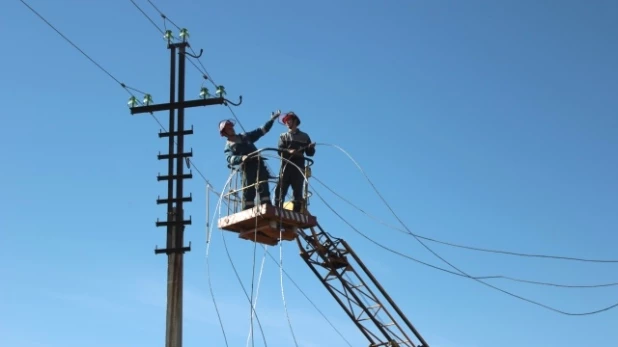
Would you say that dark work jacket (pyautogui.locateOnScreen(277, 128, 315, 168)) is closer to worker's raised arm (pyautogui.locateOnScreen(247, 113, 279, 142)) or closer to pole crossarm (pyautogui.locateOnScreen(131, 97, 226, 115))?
worker's raised arm (pyautogui.locateOnScreen(247, 113, 279, 142))

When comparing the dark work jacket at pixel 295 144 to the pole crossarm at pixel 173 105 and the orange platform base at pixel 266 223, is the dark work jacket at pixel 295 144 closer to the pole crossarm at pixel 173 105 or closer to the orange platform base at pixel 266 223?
the orange platform base at pixel 266 223

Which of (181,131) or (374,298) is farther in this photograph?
(181,131)

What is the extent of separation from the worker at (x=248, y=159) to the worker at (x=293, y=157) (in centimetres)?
41

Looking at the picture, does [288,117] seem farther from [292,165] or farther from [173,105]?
[173,105]

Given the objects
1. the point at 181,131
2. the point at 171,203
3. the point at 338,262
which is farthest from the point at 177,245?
the point at 338,262

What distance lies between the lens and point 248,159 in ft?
92.7

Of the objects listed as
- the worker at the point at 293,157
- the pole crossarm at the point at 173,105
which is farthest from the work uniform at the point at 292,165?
the pole crossarm at the point at 173,105

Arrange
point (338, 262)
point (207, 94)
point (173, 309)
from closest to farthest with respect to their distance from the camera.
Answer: point (338, 262)
point (173, 309)
point (207, 94)

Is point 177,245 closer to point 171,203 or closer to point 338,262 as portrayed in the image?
point 171,203

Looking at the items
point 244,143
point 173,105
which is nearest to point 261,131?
point 244,143

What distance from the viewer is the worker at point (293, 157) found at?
2808 cm

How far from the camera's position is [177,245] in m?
33.4

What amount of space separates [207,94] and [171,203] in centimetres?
346

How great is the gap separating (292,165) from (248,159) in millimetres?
1091
